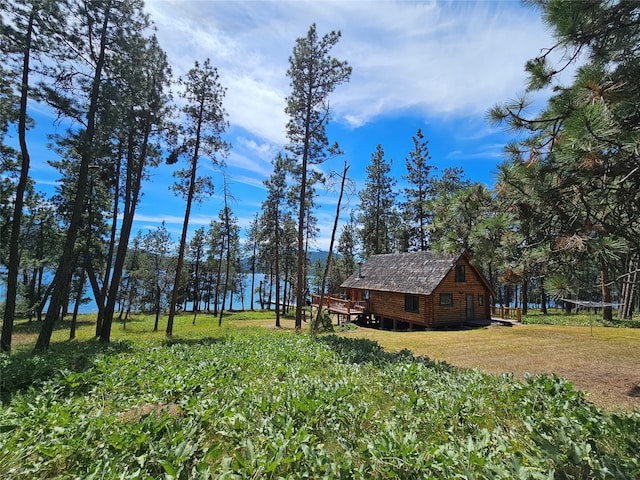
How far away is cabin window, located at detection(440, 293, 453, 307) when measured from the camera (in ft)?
65.6

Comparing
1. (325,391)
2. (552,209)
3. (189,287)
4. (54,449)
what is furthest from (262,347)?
(189,287)

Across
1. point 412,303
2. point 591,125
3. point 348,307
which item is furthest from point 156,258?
point 591,125

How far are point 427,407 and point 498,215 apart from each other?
9.59 ft

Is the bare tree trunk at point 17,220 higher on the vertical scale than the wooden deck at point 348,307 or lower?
higher

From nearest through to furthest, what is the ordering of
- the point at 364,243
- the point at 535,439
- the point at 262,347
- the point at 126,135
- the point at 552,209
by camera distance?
the point at 535,439
the point at 552,209
the point at 262,347
the point at 126,135
the point at 364,243

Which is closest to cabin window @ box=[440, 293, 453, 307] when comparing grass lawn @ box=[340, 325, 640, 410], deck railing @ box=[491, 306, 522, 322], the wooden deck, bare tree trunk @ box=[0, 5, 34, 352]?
deck railing @ box=[491, 306, 522, 322]

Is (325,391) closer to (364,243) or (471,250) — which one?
(471,250)

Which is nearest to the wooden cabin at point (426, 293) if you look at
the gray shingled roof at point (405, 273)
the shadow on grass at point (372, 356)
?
the gray shingled roof at point (405, 273)

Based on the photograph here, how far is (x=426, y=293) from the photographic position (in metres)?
19.1

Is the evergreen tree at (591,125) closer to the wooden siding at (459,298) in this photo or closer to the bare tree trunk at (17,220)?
the bare tree trunk at (17,220)

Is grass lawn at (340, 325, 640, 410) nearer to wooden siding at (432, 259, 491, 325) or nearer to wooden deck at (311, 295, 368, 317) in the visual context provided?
wooden siding at (432, 259, 491, 325)

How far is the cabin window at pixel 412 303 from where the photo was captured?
20.4 m

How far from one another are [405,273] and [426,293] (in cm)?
381

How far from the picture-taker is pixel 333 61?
14.1 m
